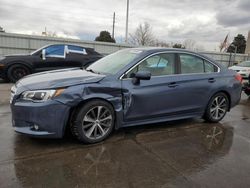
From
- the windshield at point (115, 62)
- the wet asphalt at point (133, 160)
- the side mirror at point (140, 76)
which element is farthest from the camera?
the windshield at point (115, 62)

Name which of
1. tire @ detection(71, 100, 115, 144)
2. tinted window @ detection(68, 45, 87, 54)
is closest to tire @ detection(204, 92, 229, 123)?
tire @ detection(71, 100, 115, 144)

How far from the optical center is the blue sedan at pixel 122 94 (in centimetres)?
355

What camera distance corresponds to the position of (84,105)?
12.2 feet

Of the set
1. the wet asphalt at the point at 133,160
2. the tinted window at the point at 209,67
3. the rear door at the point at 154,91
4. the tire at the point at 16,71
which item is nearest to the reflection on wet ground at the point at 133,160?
the wet asphalt at the point at 133,160

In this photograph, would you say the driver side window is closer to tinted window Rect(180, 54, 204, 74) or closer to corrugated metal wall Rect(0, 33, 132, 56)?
corrugated metal wall Rect(0, 33, 132, 56)

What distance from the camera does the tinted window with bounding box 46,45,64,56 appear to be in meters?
10.2

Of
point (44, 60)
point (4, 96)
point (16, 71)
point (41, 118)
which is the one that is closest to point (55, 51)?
point (44, 60)

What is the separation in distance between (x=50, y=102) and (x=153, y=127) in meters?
2.17

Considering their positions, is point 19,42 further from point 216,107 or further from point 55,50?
point 216,107

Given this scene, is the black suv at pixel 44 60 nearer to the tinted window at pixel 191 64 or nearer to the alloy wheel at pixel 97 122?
the tinted window at pixel 191 64

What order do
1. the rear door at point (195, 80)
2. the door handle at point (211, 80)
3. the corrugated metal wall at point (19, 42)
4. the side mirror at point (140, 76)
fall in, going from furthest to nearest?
1. the corrugated metal wall at point (19, 42)
2. the door handle at point (211, 80)
3. the rear door at point (195, 80)
4. the side mirror at point (140, 76)

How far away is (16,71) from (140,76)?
7.24 metres

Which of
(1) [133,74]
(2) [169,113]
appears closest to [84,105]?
(1) [133,74]

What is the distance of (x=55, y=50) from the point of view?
10.3 metres
